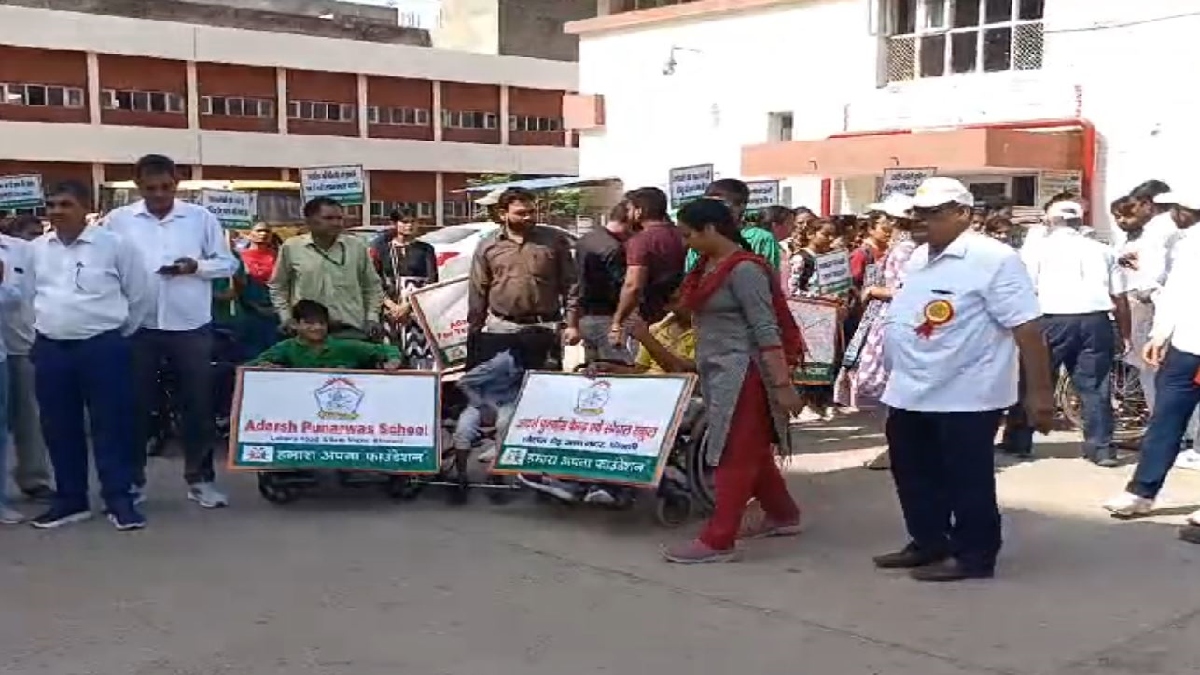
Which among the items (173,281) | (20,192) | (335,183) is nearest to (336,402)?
(173,281)

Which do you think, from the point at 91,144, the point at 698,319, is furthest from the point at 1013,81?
the point at 91,144

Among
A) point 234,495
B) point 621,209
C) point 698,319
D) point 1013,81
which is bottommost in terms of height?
point 234,495

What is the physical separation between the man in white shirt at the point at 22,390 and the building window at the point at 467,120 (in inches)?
1352

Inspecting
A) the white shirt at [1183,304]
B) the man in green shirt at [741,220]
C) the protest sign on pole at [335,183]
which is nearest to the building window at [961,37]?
the protest sign on pole at [335,183]

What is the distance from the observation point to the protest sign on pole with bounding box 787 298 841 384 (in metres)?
9.12

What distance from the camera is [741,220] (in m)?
7.67

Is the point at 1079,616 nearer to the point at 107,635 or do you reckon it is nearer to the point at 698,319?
the point at 698,319

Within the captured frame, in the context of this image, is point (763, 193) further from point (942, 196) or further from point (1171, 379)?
point (942, 196)

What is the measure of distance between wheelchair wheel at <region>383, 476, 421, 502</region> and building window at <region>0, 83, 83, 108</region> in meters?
30.9

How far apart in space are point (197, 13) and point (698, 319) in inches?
1529

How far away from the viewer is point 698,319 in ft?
18.6

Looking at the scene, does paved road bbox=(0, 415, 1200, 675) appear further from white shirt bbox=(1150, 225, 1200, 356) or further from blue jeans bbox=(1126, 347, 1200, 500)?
white shirt bbox=(1150, 225, 1200, 356)

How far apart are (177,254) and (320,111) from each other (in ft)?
109

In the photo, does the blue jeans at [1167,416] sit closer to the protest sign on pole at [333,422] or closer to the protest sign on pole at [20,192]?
the protest sign on pole at [333,422]
